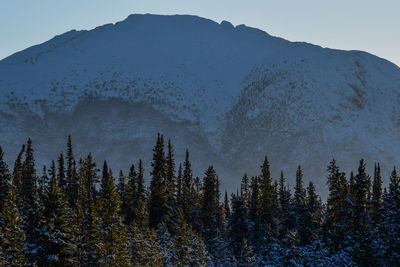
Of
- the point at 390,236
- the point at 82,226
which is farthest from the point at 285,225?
the point at 82,226

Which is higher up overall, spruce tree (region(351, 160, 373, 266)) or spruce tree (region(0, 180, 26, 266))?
spruce tree (region(0, 180, 26, 266))

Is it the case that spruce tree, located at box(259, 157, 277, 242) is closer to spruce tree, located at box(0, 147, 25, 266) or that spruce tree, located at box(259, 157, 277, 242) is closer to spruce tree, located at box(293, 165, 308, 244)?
spruce tree, located at box(293, 165, 308, 244)

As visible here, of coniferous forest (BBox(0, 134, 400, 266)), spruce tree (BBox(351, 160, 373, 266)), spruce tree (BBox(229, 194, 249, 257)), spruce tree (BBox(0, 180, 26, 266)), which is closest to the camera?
spruce tree (BBox(0, 180, 26, 266))

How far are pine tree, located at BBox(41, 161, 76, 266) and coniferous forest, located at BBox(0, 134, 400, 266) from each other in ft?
0.24

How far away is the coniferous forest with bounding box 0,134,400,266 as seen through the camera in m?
38.3

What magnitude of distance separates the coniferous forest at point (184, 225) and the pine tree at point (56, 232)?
2.9 inches

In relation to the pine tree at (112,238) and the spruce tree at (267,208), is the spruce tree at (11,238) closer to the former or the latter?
the pine tree at (112,238)

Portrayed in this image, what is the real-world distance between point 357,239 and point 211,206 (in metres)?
22.7

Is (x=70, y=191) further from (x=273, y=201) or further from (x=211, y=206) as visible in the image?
(x=273, y=201)

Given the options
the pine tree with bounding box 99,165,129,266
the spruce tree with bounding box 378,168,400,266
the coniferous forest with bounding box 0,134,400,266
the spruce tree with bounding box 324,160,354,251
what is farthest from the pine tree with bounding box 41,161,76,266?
the spruce tree with bounding box 324,160,354,251

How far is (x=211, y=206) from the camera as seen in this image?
2830 inches

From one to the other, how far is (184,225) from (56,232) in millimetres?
16189

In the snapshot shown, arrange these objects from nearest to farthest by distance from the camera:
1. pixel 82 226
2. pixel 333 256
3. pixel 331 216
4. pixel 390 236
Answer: pixel 82 226 → pixel 390 236 → pixel 333 256 → pixel 331 216

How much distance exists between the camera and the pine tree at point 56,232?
1469 inches
